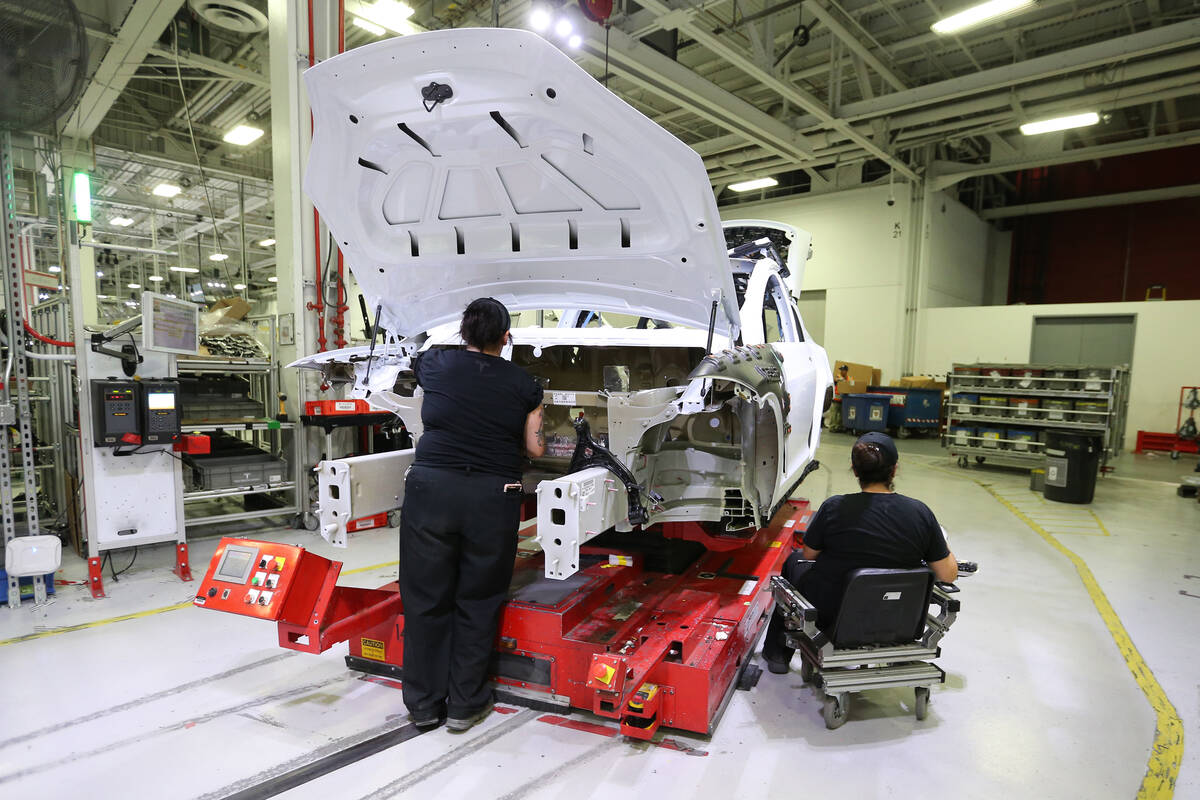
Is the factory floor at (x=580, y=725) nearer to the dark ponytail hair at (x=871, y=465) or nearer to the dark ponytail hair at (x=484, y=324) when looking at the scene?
the dark ponytail hair at (x=871, y=465)

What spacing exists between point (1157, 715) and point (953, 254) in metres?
13.8

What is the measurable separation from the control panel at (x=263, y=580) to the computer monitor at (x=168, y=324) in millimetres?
2157

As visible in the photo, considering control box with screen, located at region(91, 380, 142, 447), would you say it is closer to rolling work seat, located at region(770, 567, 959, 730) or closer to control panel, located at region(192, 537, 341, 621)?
control panel, located at region(192, 537, 341, 621)

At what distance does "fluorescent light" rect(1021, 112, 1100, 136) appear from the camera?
30.7 feet

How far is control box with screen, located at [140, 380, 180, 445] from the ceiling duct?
174 inches

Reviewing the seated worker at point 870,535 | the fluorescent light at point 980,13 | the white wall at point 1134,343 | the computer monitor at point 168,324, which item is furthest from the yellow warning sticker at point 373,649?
the white wall at point 1134,343

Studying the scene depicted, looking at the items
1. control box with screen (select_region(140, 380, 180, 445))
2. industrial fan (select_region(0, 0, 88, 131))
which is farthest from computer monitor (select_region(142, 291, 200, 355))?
industrial fan (select_region(0, 0, 88, 131))

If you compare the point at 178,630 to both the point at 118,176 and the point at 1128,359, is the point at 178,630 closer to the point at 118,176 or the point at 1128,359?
the point at 118,176

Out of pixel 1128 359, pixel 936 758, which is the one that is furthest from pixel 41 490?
pixel 1128 359

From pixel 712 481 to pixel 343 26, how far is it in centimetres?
488

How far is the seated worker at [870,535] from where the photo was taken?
244 cm

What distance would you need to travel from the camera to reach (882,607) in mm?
2400

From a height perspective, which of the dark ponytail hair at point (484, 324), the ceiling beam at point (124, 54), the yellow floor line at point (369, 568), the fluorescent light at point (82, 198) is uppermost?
the ceiling beam at point (124, 54)

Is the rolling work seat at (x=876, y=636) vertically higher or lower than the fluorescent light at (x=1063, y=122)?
lower
